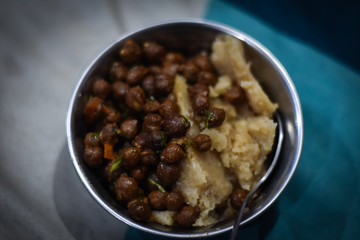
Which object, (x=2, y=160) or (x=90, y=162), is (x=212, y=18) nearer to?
(x=90, y=162)

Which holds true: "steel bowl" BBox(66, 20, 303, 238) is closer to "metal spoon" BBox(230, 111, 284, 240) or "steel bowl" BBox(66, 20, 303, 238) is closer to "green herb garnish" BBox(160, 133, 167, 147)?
"metal spoon" BBox(230, 111, 284, 240)

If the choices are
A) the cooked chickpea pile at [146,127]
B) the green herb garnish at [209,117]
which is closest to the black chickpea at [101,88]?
the cooked chickpea pile at [146,127]

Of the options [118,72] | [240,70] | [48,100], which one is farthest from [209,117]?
[48,100]

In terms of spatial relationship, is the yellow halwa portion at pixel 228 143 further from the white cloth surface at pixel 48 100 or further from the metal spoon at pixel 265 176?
the white cloth surface at pixel 48 100

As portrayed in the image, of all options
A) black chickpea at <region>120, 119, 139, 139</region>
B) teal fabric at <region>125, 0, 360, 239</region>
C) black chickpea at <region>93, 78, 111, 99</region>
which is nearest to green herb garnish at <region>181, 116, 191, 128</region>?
black chickpea at <region>120, 119, 139, 139</region>

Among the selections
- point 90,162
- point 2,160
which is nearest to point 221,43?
point 90,162
